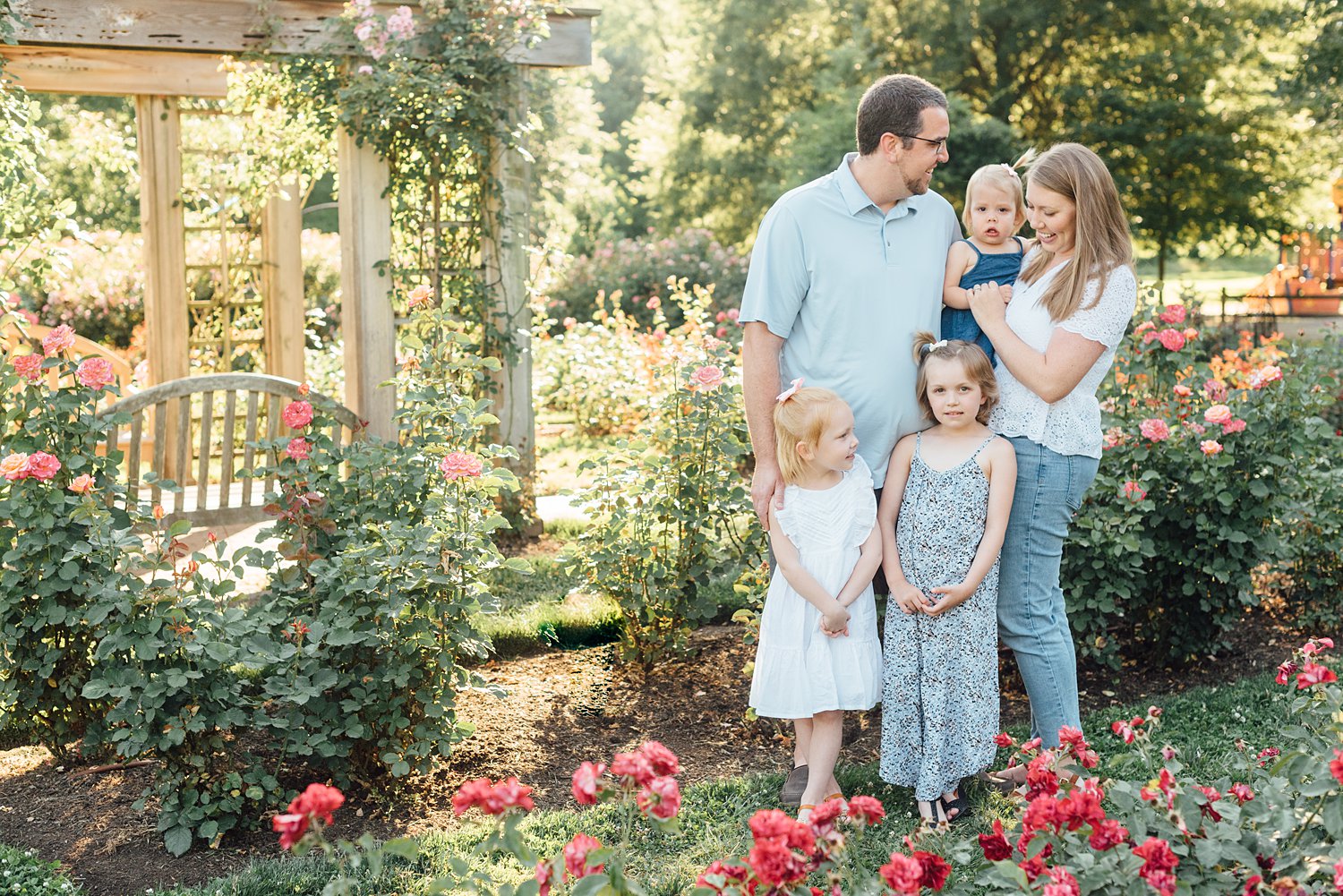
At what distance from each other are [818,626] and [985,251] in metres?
1.04

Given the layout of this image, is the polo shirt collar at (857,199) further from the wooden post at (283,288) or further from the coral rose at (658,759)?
the wooden post at (283,288)

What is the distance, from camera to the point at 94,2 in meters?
5.13

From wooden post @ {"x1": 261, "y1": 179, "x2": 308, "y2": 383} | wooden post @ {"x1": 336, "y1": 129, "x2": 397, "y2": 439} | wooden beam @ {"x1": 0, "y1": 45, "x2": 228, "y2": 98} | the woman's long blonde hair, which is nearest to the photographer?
the woman's long blonde hair

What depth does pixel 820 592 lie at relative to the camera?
9.63 ft

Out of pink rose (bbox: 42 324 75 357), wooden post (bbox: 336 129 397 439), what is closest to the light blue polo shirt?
pink rose (bbox: 42 324 75 357)

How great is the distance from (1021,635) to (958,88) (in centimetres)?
1808

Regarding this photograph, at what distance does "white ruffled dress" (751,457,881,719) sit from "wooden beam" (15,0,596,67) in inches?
137

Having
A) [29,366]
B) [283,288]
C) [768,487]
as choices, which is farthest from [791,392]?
[283,288]

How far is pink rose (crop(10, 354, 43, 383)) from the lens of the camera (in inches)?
125

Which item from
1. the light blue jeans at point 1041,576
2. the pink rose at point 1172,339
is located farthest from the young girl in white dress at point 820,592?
the pink rose at point 1172,339

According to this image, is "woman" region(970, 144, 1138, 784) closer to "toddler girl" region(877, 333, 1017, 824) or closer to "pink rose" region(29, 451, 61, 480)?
"toddler girl" region(877, 333, 1017, 824)

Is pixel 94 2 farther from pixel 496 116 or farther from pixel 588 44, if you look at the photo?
pixel 588 44

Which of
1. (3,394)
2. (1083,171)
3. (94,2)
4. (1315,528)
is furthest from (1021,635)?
(94,2)

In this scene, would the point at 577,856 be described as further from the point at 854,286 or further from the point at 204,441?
the point at 204,441
